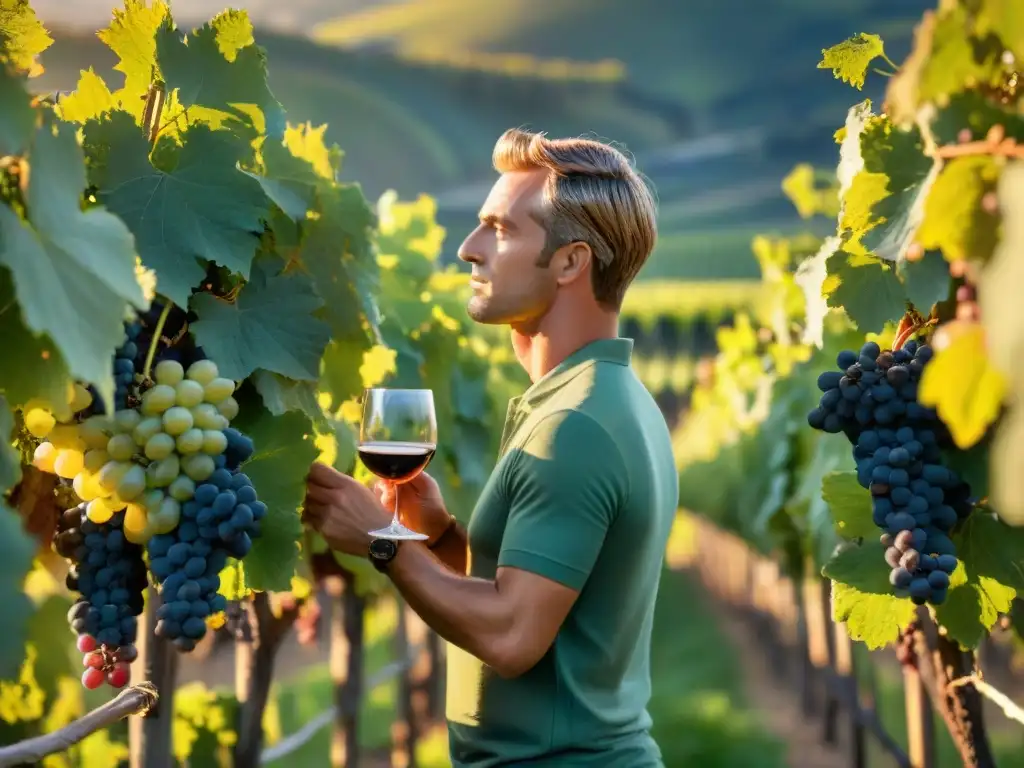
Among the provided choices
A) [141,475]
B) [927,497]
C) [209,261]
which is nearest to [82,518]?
[141,475]

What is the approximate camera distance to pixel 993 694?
3045 millimetres

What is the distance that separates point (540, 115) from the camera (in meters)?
102

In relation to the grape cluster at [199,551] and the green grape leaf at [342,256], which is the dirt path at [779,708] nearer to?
the green grape leaf at [342,256]

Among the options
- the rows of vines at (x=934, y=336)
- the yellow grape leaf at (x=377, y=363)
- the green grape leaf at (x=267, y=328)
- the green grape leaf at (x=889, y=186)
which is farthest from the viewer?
the yellow grape leaf at (x=377, y=363)

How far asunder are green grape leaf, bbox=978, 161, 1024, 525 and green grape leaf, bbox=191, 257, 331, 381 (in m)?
1.48

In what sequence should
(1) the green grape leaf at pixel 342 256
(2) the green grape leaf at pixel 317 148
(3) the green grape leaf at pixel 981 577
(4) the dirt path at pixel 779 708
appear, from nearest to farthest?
(3) the green grape leaf at pixel 981 577, (1) the green grape leaf at pixel 342 256, (2) the green grape leaf at pixel 317 148, (4) the dirt path at pixel 779 708

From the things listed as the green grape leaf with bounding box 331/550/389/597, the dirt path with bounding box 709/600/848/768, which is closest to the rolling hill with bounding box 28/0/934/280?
the dirt path with bounding box 709/600/848/768

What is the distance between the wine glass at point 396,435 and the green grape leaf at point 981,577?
1.00 m

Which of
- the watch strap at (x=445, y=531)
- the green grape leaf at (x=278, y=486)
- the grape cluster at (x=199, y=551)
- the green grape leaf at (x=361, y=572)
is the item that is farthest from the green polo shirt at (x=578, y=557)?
the green grape leaf at (x=361, y=572)

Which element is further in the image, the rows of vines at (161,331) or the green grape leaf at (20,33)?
the green grape leaf at (20,33)

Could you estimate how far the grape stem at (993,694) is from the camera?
2856 mm

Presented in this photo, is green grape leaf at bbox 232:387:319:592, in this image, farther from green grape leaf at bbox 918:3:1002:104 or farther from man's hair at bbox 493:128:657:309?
green grape leaf at bbox 918:3:1002:104

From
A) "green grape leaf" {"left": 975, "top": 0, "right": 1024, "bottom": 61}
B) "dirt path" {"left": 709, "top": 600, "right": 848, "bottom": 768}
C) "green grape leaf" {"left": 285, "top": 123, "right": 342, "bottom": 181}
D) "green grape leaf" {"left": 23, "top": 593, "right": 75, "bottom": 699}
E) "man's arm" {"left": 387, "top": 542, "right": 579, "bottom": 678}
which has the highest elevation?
"green grape leaf" {"left": 285, "top": 123, "right": 342, "bottom": 181}

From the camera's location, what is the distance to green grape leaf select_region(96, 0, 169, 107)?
243 cm
